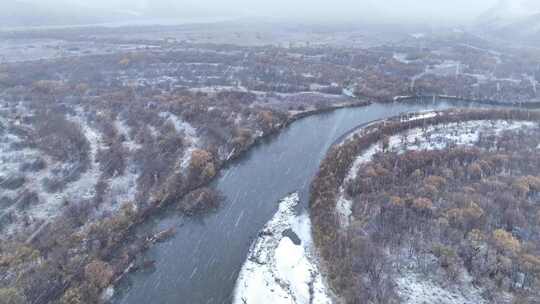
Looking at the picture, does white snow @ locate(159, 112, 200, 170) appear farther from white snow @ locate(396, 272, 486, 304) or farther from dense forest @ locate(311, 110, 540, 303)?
white snow @ locate(396, 272, 486, 304)

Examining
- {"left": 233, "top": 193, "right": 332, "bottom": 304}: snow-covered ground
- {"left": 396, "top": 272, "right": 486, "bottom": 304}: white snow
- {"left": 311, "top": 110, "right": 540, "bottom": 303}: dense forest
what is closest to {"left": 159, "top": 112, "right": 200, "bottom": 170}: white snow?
{"left": 233, "top": 193, "right": 332, "bottom": 304}: snow-covered ground

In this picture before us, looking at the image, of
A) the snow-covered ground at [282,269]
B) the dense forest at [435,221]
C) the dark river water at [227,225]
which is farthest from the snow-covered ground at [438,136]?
the snow-covered ground at [282,269]

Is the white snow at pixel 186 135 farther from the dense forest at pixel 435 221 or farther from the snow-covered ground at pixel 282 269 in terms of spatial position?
the dense forest at pixel 435 221

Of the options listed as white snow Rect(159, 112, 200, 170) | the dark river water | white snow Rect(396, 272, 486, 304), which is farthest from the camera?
white snow Rect(159, 112, 200, 170)

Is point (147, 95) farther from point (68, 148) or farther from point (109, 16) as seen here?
point (109, 16)

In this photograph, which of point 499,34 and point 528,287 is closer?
point 528,287

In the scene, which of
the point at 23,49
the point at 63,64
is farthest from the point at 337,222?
the point at 23,49
